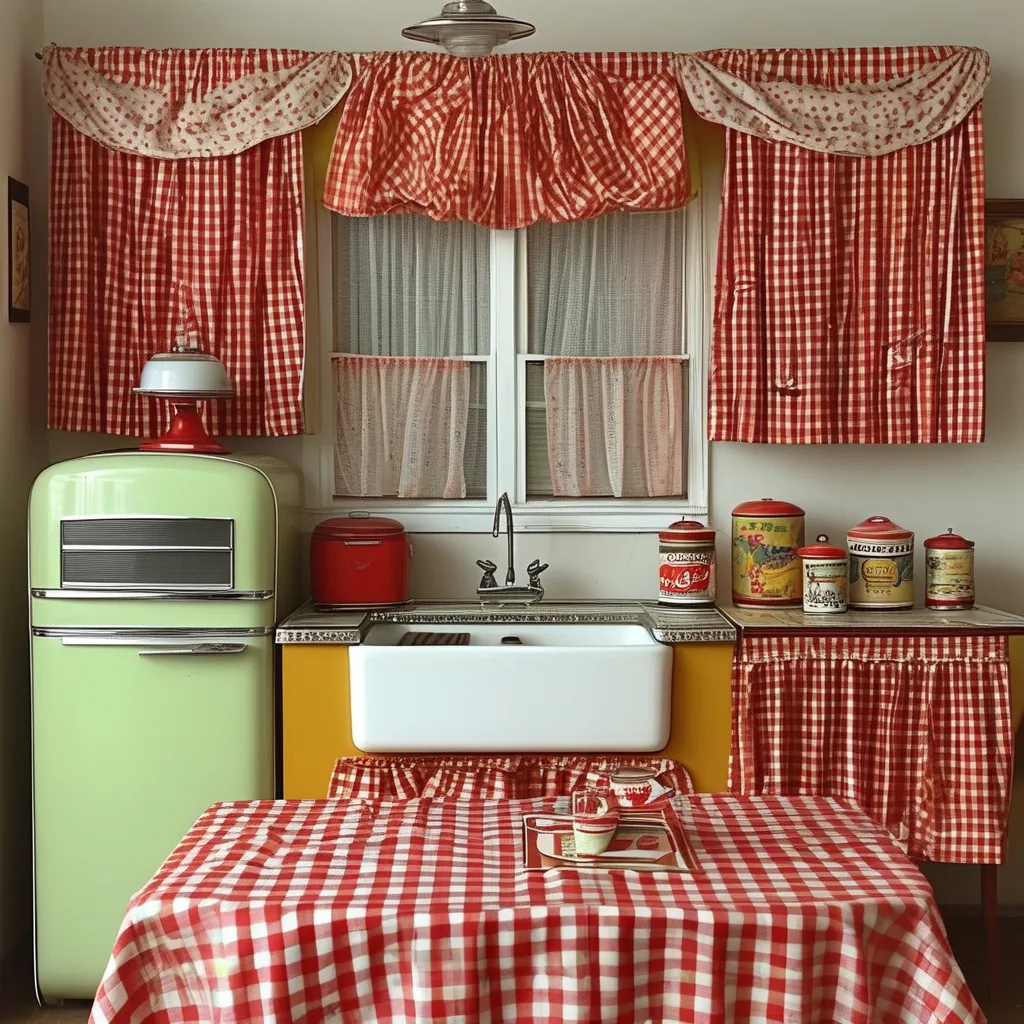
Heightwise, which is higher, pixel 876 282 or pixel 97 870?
pixel 876 282

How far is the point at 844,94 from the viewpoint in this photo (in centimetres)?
358

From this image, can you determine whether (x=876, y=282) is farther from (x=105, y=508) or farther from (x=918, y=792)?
(x=105, y=508)

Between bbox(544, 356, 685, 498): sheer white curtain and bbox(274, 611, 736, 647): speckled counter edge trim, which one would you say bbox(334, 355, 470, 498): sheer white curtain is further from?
bbox(274, 611, 736, 647): speckled counter edge trim

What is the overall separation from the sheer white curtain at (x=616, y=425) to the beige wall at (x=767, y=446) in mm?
155

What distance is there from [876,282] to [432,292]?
1.27 meters

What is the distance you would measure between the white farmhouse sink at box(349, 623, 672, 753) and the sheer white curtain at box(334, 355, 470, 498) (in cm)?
78

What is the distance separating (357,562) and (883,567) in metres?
1.45

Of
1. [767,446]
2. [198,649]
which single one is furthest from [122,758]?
[767,446]

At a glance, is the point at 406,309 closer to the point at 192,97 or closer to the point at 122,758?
the point at 192,97

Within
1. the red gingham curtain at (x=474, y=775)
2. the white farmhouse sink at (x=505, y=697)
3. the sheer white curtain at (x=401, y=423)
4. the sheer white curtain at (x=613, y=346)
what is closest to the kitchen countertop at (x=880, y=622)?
the white farmhouse sink at (x=505, y=697)

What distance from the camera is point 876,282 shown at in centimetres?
363

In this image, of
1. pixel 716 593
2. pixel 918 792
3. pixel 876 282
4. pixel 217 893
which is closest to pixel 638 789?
pixel 217 893

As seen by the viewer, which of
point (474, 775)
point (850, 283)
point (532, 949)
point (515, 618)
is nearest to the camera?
point (532, 949)

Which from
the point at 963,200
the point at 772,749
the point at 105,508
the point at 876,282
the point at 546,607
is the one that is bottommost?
the point at 772,749
